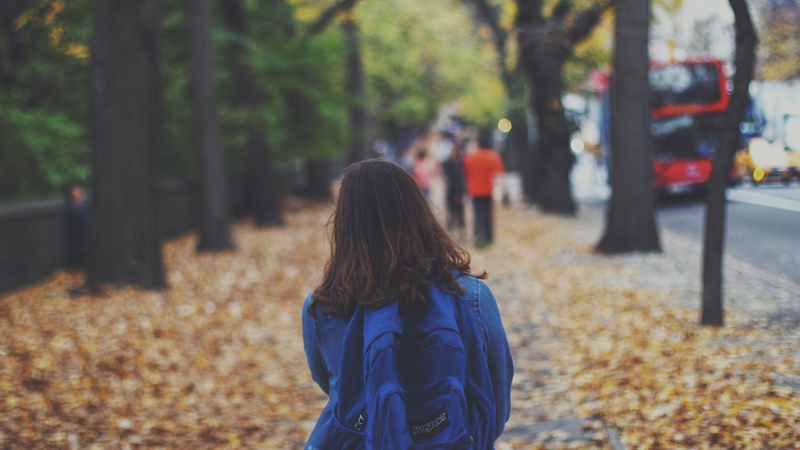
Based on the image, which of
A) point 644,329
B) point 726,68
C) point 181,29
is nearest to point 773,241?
point 644,329

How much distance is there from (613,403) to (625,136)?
694 cm

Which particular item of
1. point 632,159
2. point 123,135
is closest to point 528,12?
point 632,159

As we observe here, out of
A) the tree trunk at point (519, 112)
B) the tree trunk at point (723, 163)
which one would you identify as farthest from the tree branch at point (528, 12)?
the tree trunk at point (723, 163)

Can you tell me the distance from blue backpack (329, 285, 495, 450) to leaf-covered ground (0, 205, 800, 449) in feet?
5.07

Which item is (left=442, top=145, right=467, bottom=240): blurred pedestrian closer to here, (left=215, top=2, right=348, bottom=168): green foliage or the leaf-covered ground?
(left=215, top=2, right=348, bottom=168): green foliage

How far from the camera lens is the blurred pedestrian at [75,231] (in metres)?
12.3

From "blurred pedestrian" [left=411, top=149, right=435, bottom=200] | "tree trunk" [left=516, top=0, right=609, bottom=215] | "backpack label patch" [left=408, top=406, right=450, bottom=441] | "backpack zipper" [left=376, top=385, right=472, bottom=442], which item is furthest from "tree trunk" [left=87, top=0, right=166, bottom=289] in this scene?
"tree trunk" [left=516, top=0, right=609, bottom=215]

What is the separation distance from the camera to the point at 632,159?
11.6 m

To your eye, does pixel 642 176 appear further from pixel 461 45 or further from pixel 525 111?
pixel 461 45

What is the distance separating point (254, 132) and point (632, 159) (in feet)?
33.6

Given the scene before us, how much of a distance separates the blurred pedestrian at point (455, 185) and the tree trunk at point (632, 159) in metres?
4.62

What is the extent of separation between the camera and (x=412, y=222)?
2186 millimetres

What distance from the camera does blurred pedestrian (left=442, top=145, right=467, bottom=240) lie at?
52.1 ft

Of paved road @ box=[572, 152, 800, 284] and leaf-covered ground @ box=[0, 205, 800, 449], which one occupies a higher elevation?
paved road @ box=[572, 152, 800, 284]
